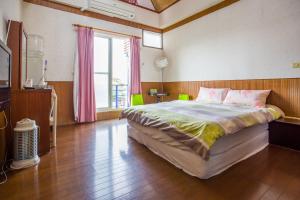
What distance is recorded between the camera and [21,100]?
2217 mm

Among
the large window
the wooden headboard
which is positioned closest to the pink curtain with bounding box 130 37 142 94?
the large window

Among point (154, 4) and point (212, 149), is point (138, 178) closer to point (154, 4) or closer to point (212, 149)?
point (212, 149)

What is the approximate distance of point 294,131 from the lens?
254cm

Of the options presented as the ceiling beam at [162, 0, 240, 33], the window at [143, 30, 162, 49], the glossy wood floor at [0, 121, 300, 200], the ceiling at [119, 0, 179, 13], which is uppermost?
the ceiling at [119, 0, 179, 13]

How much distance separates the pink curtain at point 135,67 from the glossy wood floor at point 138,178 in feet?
9.19

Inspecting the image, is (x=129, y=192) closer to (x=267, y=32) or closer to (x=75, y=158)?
(x=75, y=158)

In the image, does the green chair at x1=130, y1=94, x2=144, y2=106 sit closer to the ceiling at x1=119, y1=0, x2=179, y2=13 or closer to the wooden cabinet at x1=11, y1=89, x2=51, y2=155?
the wooden cabinet at x1=11, y1=89, x2=51, y2=155

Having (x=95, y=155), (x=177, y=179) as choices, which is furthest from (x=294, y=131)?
(x=95, y=155)

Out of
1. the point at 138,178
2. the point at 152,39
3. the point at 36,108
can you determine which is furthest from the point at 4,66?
the point at 152,39

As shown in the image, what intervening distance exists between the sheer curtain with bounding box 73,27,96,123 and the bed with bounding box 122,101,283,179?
2104 millimetres

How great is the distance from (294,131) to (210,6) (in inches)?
126

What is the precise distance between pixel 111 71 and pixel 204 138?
12.6 ft

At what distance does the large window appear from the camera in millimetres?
4754

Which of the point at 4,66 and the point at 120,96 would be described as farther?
the point at 120,96
